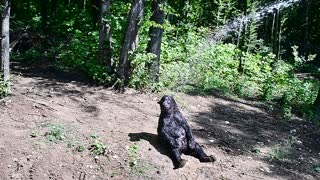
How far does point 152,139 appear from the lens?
7.15 metres

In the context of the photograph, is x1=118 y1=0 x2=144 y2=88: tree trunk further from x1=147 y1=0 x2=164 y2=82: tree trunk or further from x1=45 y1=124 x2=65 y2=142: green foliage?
x1=45 y1=124 x2=65 y2=142: green foliage

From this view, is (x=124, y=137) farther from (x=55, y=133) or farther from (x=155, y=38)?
(x=155, y=38)

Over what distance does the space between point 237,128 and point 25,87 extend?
5.06 m

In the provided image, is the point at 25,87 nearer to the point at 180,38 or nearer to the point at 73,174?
the point at 73,174

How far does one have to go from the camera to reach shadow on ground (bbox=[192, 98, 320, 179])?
7.45 m

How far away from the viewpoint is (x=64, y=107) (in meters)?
8.37

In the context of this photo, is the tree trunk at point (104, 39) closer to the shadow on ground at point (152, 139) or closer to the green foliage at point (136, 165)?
the shadow on ground at point (152, 139)

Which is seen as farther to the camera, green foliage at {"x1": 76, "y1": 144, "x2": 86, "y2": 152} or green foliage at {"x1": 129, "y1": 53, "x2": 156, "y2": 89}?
green foliage at {"x1": 129, "y1": 53, "x2": 156, "y2": 89}

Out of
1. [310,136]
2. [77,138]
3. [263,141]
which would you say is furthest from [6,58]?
[310,136]

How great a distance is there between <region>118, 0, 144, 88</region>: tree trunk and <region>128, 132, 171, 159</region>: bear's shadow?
105 inches

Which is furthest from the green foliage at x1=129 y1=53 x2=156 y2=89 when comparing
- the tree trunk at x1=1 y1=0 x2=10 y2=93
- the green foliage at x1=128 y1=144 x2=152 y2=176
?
the green foliage at x1=128 y1=144 x2=152 y2=176

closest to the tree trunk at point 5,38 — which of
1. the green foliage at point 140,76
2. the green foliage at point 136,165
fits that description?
the green foliage at point 140,76

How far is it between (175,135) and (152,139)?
2.13ft

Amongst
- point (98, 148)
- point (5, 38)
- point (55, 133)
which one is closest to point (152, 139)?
point (98, 148)
